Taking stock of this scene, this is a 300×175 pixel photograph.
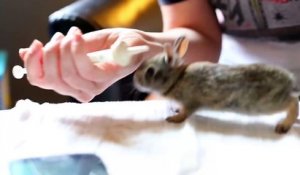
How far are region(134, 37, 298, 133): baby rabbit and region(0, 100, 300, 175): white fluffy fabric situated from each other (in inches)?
0.7

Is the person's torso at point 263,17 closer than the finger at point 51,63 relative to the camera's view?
No

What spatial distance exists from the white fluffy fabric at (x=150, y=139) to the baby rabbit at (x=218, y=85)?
0.06ft

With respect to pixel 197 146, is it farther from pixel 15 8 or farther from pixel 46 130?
pixel 15 8

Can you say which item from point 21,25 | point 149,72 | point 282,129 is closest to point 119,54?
point 149,72

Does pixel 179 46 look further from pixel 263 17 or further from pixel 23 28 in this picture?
pixel 23 28

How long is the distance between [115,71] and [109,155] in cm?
14

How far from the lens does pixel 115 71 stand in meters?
0.68

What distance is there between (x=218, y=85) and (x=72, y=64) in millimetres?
174

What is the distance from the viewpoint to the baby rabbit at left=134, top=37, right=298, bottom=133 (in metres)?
0.59

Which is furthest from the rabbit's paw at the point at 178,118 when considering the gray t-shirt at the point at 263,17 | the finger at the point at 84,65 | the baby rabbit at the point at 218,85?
the gray t-shirt at the point at 263,17

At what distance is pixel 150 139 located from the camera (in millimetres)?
588

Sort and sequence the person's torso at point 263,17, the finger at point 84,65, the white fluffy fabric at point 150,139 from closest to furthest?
the white fluffy fabric at point 150,139 < the finger at point 84,65 < the person's torso at point 263,17

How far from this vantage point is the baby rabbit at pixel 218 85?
591 mm

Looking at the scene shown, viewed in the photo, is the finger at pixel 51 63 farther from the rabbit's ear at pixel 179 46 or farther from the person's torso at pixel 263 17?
the person's torso at pixel 263 17
